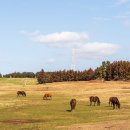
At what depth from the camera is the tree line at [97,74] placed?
138 m

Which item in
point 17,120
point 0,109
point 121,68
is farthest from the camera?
point 121,68

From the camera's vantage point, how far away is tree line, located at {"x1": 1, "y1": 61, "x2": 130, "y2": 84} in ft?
452

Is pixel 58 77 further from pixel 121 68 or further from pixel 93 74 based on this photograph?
pixel 121 68

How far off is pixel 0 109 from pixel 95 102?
45.4ft

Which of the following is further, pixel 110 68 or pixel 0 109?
pixel 110 68

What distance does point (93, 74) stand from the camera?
5901 inches

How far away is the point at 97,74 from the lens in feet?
485

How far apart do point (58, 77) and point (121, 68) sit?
2914cm

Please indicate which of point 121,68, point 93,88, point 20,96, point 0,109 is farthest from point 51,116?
point 121,68

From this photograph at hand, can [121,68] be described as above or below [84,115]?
above

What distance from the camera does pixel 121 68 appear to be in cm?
13762

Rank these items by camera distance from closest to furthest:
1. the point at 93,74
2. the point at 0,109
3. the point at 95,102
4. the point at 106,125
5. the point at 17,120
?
1. the point at 106,125
2. the point at 17,120
3. the point at 0,109
4. the point at 95,102
5. the point at 93,74

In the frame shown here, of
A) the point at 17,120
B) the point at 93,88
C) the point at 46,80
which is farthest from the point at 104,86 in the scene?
the point at 17,120

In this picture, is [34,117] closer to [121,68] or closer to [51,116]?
[51,116]
